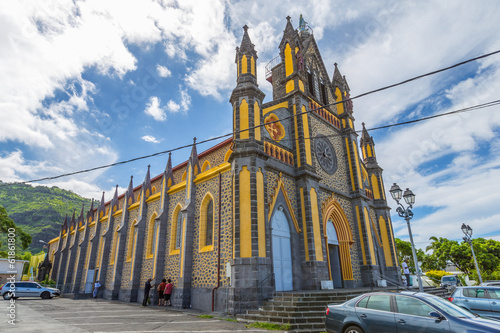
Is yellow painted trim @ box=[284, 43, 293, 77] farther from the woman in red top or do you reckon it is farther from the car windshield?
the car windshield

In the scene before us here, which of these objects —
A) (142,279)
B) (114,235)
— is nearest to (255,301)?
(142,279)

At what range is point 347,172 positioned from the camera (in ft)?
71.4

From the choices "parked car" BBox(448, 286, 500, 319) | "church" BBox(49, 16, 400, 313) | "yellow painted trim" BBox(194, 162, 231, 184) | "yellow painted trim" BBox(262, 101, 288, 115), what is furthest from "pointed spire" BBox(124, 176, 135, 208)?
"parked car" BBox(448, 286, 500, 319)

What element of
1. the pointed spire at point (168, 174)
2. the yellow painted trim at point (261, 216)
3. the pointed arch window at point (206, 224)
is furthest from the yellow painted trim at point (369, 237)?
the pointed spire at point (168, 174)

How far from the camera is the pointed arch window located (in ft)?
50.5

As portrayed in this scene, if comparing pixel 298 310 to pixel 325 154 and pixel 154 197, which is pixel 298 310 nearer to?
pixel 325 154

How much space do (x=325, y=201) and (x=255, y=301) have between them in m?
8.74

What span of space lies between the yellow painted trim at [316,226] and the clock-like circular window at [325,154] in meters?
3.55

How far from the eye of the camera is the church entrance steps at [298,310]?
9336mm

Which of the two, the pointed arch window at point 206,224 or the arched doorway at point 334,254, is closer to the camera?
the pointed arch window at point 206,224

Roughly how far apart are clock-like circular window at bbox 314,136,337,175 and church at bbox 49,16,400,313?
90 mm

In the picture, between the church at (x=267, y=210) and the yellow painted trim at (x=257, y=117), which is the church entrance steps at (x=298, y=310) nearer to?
the church at (x=267, y=210)

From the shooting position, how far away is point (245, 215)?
1297 centimetres

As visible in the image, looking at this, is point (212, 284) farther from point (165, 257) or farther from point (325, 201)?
point (325, 201)
